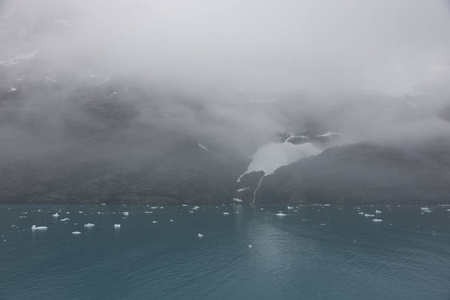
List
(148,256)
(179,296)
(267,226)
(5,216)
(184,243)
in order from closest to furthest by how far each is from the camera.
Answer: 1. (179,296)
2. (148,256)
3. (184,243)
4. (267,226)
5. (5,216)

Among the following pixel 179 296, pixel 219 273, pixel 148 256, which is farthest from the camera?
pixel 148 256

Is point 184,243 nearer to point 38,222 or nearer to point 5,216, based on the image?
point 38,222

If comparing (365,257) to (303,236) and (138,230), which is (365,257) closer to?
(303,236)

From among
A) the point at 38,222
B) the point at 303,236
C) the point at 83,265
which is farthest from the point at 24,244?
the point at 303,236

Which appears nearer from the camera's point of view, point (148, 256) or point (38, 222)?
point (148, 256)

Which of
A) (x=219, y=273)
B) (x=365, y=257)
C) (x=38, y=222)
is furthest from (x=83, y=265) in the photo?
(x=38, y=222)

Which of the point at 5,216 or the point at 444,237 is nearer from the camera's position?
the point at 444,237
